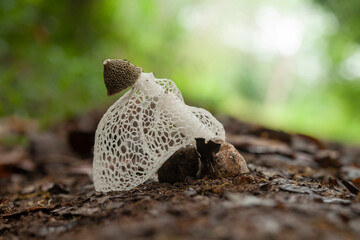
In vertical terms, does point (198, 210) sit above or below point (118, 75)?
below

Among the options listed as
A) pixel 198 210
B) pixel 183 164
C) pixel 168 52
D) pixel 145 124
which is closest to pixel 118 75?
pixel 145 124

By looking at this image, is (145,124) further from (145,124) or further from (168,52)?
(168,52)

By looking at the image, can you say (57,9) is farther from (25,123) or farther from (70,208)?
(70,208)

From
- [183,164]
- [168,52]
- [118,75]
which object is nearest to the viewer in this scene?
[118,75]

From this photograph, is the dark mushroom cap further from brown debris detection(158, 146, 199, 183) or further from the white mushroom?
brown debris detection(158, 146, 199, 183)

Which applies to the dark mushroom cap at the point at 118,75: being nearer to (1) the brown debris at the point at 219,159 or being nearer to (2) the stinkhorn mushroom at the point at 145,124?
(2) the stinkhorn mushroom at the point at 145,124

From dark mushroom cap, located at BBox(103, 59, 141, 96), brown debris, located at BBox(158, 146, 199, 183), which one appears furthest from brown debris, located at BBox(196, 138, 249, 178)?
dark mushroom cap, located at BBox(103, 59, 141, 96)

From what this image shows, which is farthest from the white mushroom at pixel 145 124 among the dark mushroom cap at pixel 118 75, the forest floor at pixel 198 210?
the forest floor at pixel 198 210

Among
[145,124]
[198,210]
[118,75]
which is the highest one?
[118,75]
